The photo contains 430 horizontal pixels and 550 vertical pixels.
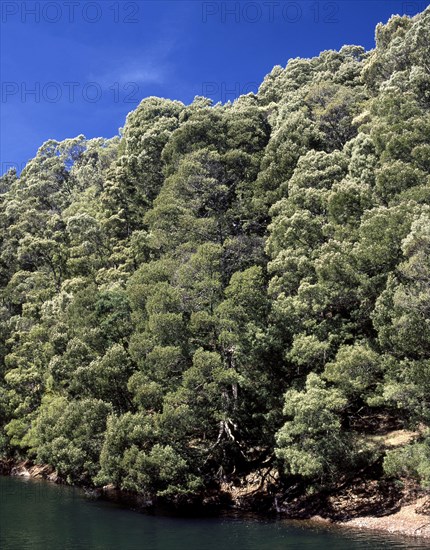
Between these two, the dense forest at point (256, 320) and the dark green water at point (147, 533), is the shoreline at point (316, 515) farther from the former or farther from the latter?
the dense forest at point (256, 320)

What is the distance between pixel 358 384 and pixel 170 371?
35.9ft

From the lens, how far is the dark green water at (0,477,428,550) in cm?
2072

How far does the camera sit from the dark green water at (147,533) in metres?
20.7

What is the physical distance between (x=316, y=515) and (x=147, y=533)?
8.55m

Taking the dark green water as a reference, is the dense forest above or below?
above

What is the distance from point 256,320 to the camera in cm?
3014

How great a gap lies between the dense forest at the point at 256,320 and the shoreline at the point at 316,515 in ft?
5.02

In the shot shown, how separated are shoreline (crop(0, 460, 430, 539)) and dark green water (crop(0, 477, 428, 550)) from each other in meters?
1.07

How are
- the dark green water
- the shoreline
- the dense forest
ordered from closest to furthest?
the dark green water, the shoreline, the dense forest

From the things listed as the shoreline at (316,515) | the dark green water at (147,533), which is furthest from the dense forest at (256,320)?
the dark green water at (147,533)

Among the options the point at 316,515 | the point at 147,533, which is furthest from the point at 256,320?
the point at 147,533

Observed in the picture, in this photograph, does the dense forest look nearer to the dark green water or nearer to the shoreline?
the shoreline

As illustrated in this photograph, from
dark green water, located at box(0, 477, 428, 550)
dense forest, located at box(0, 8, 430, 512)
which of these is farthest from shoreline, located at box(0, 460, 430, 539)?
dense forest, located at box(0, 8, 430, 512)

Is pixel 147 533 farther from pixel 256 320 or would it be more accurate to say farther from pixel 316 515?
pixel 256 320
